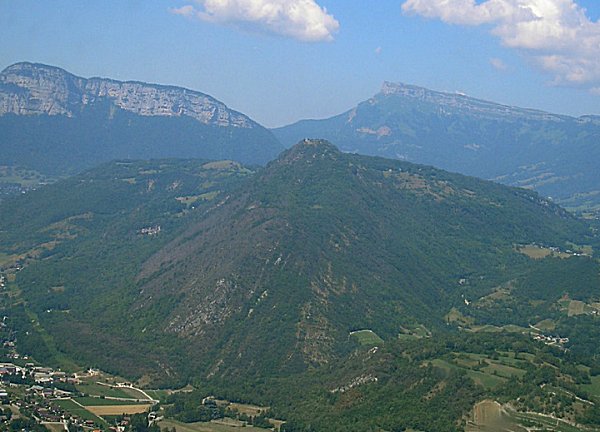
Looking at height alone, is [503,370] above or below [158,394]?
above

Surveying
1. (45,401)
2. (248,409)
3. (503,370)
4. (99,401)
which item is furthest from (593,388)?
(45,401)

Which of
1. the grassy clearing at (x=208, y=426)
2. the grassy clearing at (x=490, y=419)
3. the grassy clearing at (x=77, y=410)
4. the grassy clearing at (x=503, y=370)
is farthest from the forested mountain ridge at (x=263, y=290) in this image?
the grassy clearing at (x=490, y=419)

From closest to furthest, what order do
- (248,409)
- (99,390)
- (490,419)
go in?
(490,419)
(248,409)
(99,390)

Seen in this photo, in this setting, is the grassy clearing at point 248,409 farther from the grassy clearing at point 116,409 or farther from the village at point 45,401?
the grassy clearing at point 116,409

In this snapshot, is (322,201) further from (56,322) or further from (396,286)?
(56,322)

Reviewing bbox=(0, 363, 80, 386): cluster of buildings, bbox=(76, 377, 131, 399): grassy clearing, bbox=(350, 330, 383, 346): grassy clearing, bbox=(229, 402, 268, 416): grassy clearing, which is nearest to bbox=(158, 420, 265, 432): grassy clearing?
bbox=(229, 402, 268, 416): grassy clearing

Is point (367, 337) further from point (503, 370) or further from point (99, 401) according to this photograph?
point (99, 401)
